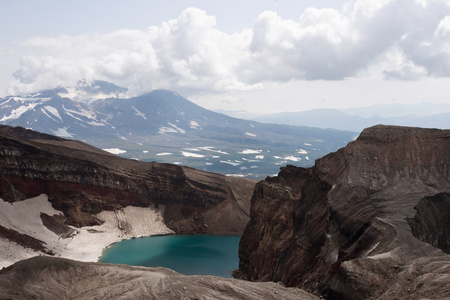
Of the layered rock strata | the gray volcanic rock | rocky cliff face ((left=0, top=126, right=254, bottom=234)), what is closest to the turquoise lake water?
the layered rock strata

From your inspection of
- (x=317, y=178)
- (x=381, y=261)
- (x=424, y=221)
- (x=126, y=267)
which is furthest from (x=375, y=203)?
(x=126, y=267)

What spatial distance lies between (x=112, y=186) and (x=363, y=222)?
87.5 metres

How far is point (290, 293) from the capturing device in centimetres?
3941

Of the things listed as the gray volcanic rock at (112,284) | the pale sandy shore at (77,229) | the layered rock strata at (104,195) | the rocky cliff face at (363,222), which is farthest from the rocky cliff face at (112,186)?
the gray volcanic rock at (112,284)

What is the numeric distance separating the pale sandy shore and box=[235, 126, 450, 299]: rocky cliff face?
37.1m

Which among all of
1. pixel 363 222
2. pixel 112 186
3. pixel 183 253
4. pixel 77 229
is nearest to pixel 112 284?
pixel 363 222

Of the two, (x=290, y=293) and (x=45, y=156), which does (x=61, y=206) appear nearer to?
(x=45, y=156)

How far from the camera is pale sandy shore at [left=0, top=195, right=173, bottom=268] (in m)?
80.6

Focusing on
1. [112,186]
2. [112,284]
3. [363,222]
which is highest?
[363,222]

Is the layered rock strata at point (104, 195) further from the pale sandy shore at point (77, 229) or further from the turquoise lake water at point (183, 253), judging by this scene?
the turquoise lake water at point (183, 253)

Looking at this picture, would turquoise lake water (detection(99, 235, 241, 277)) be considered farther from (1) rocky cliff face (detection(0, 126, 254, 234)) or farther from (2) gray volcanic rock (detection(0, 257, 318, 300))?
(2) gray volcanic rock (detection(0, 257, 318, 300))

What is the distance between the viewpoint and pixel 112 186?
120m

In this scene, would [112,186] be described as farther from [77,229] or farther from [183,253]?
[183,253]

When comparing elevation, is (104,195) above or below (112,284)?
below
